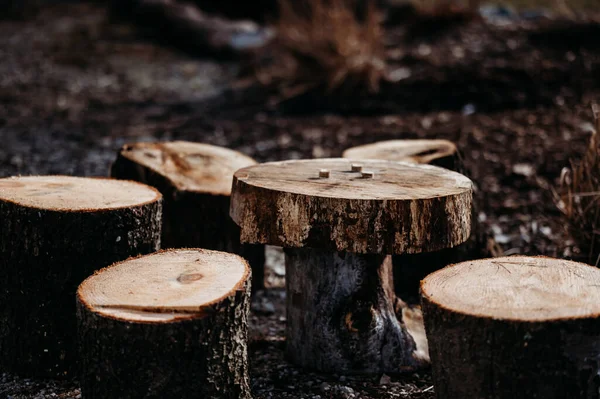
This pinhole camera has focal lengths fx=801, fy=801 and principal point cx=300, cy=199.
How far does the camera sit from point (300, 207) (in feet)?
9.41

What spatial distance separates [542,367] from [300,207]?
3.29 feet

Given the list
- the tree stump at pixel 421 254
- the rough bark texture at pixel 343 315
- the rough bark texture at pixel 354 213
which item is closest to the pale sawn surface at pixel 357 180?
the rough bark texture at pixel 354 213

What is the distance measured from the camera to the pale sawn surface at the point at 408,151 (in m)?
3.93

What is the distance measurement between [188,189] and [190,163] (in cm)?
23

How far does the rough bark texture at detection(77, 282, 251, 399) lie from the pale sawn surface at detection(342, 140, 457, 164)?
5.29 feet

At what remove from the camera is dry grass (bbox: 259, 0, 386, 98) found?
313 inches

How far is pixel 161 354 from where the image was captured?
2395 mm

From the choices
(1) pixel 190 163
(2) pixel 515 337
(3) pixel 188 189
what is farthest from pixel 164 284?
(1) pixel 190 163

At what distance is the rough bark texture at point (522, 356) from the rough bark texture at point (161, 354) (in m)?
0.67

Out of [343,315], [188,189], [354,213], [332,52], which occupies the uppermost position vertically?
[332,52]

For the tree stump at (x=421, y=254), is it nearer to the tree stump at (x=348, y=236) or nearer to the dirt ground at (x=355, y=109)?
the dirt ground at (x=355, y=109)

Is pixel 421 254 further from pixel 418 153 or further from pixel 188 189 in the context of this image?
pixel 188 189

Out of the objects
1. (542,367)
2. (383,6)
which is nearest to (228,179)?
(542,367)

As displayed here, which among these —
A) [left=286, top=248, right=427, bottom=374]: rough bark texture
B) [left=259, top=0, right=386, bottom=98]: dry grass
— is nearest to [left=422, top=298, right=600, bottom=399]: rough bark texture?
[left=286, top=248, right=427, bottom=374]: rough bark texture
